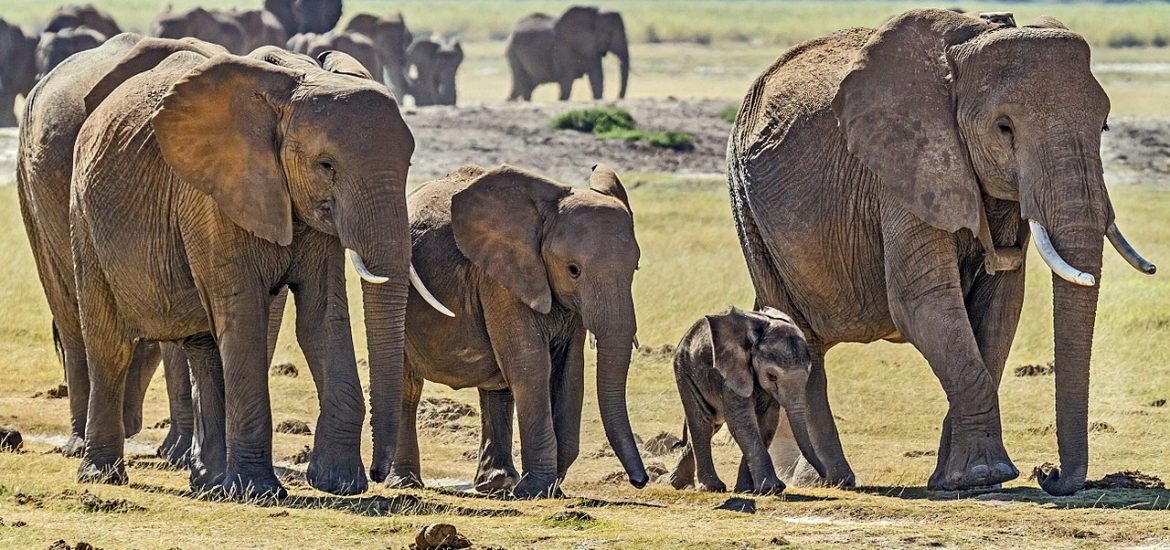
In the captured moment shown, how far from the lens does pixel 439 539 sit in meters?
9.80

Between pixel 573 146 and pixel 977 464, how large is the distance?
1926cm

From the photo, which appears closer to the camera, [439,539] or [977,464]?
[439,539]

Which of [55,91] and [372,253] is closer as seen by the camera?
[372,253]

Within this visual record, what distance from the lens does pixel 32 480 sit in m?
12.0

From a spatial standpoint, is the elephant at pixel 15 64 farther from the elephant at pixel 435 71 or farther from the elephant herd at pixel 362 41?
the elephant at pixel 435 71

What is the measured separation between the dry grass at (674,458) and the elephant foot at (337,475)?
0.07 m

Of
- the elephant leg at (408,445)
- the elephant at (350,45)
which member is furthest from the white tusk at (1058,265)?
the elephant at (350,45)

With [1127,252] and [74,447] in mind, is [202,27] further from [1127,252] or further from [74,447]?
[1127,252]

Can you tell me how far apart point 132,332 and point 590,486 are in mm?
2868

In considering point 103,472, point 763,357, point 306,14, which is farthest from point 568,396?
point 306,14

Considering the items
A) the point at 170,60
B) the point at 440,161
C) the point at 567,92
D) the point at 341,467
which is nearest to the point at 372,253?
the point at 341,467

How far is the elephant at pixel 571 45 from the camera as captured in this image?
4747cm

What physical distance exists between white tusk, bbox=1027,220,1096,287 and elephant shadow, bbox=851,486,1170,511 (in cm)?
108

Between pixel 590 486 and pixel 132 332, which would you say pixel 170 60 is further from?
pixel 590 486
